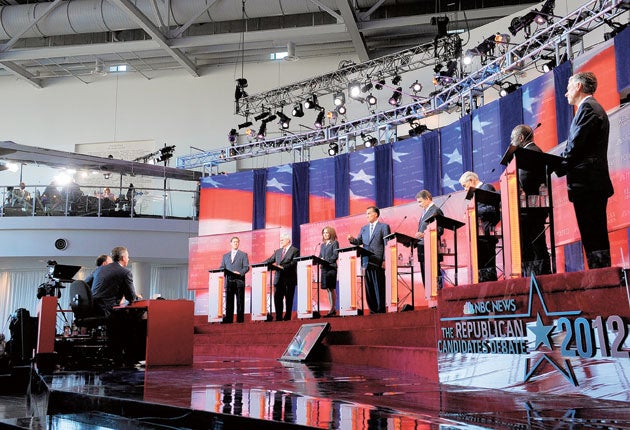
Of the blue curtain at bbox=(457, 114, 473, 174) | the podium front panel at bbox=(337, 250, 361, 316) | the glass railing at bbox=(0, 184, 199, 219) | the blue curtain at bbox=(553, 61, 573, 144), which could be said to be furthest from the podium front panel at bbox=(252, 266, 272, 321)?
the glass railing at bbox=(0, 184, 199, 219)

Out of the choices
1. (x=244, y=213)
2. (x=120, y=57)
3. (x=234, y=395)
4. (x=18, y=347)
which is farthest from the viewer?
(x=120, y=57)

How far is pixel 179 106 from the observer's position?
18.8m

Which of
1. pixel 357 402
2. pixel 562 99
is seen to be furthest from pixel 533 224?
pixel 562 99

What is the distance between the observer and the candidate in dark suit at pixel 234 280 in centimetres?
990

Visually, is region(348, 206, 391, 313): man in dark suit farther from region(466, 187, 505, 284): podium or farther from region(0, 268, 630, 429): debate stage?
region(0, 268, 630, 429): debate stage

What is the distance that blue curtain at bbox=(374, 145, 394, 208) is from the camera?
461 inches

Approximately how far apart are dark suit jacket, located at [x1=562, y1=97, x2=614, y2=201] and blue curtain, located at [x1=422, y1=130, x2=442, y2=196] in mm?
7240

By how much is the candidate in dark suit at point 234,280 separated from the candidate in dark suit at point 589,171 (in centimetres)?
701

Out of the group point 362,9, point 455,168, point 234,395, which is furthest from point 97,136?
point 234,395

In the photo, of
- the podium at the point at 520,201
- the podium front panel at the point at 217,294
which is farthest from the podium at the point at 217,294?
the podium at the point at 520,201

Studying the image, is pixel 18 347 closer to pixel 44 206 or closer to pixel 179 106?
pixel 44 206

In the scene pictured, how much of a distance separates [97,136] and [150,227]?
558cm

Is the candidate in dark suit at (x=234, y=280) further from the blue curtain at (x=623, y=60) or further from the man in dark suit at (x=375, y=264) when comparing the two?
the blue curtain at (x=623, y=60)

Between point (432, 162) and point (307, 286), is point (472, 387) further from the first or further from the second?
point (432, 162)
